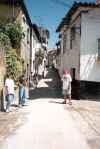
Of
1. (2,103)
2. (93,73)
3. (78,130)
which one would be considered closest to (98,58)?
(93,73)

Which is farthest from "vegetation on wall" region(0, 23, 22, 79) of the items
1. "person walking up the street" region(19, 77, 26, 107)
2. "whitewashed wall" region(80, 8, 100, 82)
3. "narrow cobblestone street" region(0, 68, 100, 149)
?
"whitewashed wall" region(80, 8, 100, 82)

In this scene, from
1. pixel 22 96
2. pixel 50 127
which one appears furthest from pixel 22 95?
pixel 50 127

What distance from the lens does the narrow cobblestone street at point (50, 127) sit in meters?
8.82

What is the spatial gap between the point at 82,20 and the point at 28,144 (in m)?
11.6

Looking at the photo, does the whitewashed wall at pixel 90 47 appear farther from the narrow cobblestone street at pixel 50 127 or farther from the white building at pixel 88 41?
the narrow cobblestone street at pixel 50 127

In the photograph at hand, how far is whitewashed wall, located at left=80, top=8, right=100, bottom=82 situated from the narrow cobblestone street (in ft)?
12.6

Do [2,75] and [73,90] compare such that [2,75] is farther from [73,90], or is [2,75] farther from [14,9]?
[14,9]

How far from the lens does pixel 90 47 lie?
19.1 m

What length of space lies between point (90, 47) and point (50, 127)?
30.0 feet

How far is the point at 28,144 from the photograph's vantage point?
8719 millimetres

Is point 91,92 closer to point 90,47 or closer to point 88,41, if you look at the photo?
point 90,47

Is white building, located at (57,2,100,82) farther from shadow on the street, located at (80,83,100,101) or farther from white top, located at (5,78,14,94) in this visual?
white top, located at (5,78,14,94)

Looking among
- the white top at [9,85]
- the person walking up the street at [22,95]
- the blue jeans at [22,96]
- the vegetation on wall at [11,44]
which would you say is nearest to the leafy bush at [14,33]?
the vegetation on wall at [11,44]

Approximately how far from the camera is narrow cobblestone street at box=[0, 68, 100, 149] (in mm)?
8820
